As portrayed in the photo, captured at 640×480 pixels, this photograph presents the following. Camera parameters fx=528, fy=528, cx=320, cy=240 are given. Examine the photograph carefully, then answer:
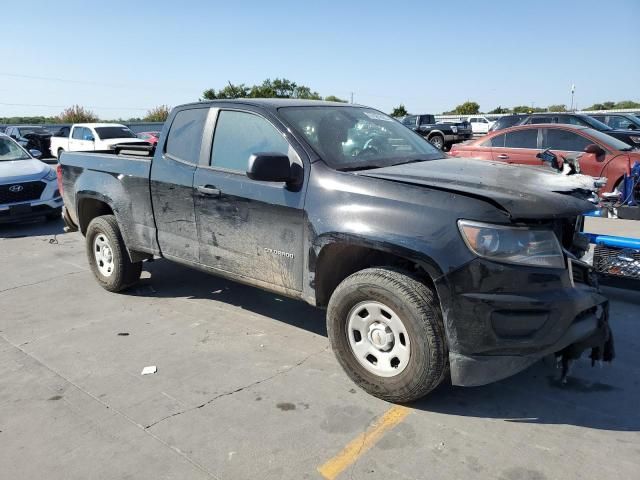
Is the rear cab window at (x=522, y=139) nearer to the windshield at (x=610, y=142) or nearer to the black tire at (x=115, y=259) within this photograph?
the windshield at (x=610, y=142)

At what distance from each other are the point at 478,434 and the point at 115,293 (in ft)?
12.9

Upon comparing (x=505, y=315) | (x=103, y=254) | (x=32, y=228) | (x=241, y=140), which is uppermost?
(x=241, y=140)

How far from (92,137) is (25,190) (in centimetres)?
1100

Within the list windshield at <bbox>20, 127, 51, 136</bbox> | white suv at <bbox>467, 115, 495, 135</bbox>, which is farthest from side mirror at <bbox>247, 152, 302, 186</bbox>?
white suv at <bbox>467, 115, 495, 135</bbox>

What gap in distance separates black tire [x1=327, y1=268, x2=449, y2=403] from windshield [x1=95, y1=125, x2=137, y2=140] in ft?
58.7

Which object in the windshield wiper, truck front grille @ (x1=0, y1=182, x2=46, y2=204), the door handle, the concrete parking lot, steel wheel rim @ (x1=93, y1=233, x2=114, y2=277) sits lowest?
the concrete parking lot

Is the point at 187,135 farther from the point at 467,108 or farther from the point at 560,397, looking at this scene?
the point at 467,108

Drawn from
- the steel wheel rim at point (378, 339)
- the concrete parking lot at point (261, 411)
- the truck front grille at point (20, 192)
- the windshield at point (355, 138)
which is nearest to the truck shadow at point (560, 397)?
the concrete parking lot at point (261, 411)

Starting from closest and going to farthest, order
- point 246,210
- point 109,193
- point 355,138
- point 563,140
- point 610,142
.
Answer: point 246,210
point 355,138
point 109,193
point 610,142
point 563,140

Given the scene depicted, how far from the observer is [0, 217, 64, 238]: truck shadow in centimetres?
868

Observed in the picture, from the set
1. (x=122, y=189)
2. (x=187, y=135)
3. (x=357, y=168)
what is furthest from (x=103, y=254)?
(x=357, y=168)

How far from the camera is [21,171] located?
899 centimetres

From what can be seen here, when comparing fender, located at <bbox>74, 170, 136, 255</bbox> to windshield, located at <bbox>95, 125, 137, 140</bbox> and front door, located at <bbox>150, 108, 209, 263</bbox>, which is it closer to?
front door, located at <bbox>150, 108, 209, 263</bbox>

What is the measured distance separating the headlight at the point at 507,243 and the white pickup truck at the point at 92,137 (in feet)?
57.6
